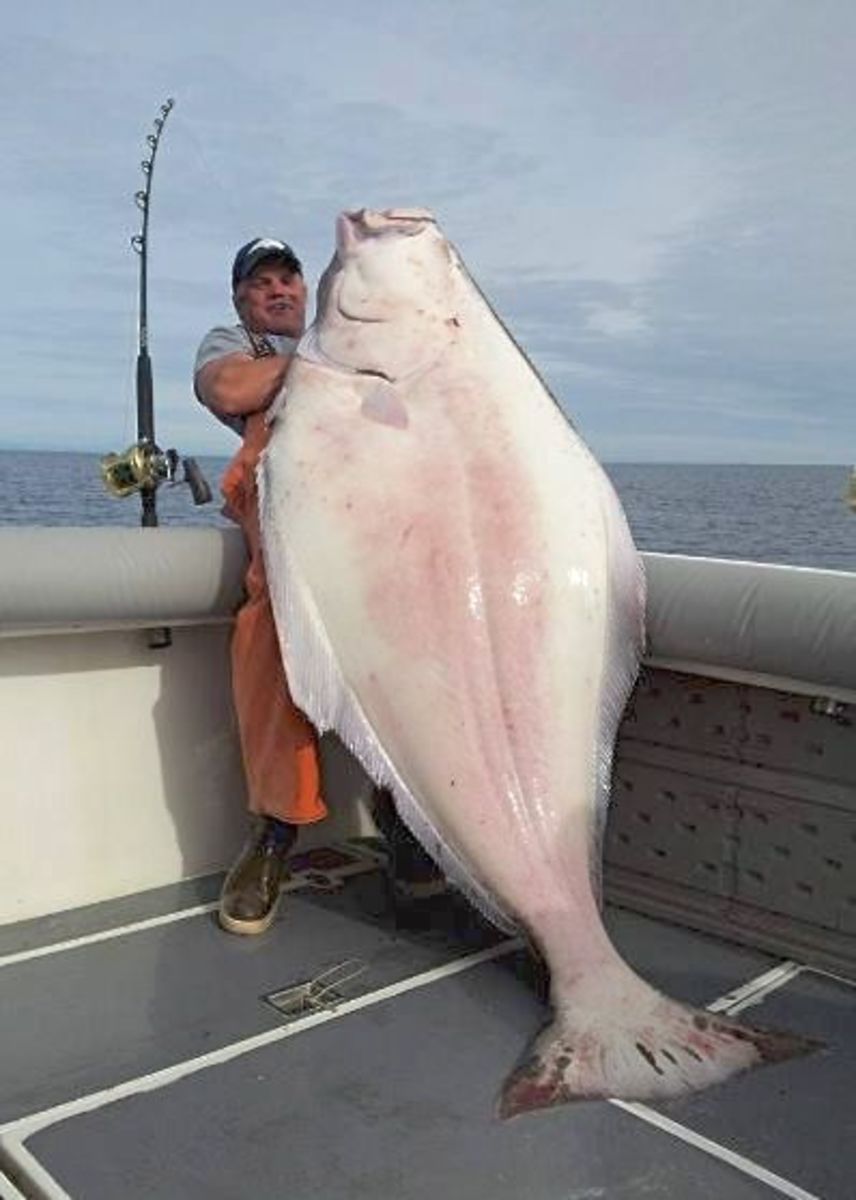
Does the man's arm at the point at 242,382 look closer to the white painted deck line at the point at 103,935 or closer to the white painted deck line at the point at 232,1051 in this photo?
the white painted deck line at the point at 103,935

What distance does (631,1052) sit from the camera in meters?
2.17

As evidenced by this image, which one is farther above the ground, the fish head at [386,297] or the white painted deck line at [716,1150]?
the fish head at [386,297]

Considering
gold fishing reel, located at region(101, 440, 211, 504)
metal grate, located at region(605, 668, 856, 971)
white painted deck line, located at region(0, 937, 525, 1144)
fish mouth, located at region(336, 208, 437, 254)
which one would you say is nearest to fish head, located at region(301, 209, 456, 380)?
fish mouth, located at region(336, 208, 437, 254)

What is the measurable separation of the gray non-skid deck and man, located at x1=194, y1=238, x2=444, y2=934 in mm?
120

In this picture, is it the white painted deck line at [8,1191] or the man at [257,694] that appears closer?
the white painted deck line at [8,1191]

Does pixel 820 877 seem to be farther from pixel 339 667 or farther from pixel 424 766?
pixel 339 667

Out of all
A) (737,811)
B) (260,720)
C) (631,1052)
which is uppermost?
(260,720)

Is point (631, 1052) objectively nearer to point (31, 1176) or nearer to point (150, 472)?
point (31, 1176)

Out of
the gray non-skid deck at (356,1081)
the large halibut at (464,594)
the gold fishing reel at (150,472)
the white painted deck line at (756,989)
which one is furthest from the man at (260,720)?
the white painted deck line at (756,989)

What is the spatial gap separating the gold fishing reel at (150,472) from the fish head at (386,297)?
90 centimetres

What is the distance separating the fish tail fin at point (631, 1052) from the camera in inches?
84.4

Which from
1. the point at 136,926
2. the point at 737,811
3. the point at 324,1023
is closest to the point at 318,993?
the point at 324,1023

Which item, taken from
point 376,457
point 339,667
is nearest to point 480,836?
point 339,667

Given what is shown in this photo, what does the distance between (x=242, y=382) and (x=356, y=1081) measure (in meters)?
1.67
